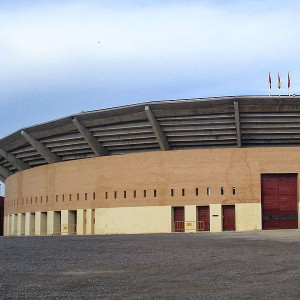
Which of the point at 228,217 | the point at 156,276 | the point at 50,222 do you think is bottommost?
the point at 50,222

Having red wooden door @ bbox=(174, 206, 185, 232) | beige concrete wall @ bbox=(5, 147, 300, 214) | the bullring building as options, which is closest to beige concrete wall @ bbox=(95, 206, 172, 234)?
the bullring building

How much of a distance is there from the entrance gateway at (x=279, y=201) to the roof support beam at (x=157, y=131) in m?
7.53

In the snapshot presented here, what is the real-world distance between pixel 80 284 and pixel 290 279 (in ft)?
12.8

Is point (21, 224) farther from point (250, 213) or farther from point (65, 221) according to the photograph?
point (250, 213)

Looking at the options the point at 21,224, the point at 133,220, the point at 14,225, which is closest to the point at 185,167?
the point at 133,220

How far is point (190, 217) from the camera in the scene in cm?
3831

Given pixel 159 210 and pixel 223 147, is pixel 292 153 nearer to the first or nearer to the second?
pixel 223 147

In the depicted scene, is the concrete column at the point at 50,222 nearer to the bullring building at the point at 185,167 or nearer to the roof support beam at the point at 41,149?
the bullring building at the point at 185,167

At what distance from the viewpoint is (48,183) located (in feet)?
152

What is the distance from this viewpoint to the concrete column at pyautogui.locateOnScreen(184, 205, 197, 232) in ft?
125

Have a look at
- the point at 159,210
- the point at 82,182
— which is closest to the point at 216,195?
the point at 159,210

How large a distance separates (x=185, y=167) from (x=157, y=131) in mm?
3296

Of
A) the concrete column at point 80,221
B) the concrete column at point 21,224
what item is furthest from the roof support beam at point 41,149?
the concrete column at point 21,224

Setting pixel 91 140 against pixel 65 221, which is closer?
pixel 91 140
